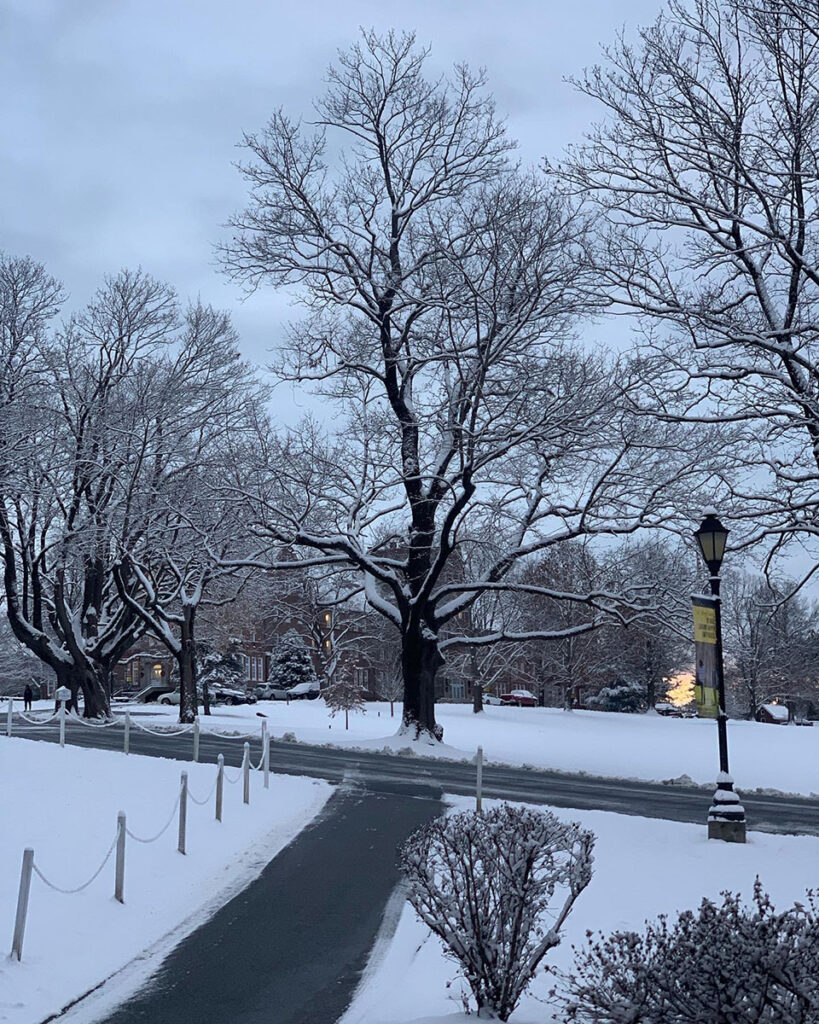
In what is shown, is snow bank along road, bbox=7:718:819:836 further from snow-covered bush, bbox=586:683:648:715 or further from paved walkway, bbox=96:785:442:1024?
snow-covered bush, bbox=586:683:648:715

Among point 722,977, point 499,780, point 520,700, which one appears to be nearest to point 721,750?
point 499,780

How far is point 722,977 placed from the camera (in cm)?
447

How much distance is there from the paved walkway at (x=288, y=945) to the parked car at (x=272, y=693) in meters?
58.5

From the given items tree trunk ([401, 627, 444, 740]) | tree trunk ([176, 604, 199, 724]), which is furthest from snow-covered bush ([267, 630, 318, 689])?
tree trunk ([401, 627, 444, 740])

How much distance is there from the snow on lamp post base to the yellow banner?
178cm

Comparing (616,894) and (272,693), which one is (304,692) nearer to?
(272,693)

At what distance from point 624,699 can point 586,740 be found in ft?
103

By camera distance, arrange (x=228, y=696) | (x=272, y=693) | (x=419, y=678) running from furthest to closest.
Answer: (x=272, y=693) → (x=228, y=696) → (x=419, y=678)

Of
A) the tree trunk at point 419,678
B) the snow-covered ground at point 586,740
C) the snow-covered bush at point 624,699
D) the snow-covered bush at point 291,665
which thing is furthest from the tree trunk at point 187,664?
the snow-covered bush at point 624,699

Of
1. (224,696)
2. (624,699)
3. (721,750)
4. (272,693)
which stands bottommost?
(624,699)

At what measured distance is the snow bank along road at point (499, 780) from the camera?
55.9ft

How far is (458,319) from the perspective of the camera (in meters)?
25.7

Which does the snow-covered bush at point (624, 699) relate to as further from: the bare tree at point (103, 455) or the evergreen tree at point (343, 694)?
the bare tree at point (103, 455)

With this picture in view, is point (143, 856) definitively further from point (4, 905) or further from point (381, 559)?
point (381, 559)
